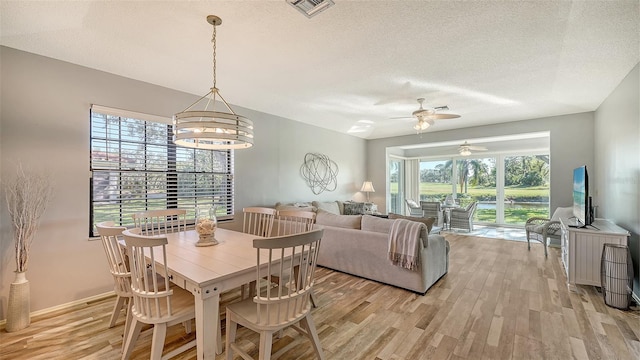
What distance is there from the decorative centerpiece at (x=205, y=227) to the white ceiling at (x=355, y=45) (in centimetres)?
165

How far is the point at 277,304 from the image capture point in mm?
1584

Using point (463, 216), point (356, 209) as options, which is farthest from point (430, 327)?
point (463, 216)

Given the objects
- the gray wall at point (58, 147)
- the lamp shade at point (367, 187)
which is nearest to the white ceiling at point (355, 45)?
the gray wall at point (58, 147)

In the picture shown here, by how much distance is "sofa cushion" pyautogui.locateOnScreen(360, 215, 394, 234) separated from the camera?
124 inches

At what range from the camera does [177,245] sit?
2229 mm

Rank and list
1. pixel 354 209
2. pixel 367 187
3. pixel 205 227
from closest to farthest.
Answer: pixel 205 227
pixel 354 209
pixel 367 187

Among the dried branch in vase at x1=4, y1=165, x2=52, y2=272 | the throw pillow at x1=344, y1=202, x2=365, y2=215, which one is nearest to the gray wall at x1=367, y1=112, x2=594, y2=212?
the throw pillow at x1=344, y1=202, x2=365, y2=215

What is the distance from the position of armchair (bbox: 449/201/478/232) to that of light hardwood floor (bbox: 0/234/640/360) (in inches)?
122

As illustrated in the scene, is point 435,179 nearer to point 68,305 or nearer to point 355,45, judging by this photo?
point 355,45

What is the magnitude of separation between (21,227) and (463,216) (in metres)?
7.53

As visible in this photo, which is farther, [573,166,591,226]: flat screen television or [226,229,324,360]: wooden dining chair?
[573,166,591,226]: flat screen television

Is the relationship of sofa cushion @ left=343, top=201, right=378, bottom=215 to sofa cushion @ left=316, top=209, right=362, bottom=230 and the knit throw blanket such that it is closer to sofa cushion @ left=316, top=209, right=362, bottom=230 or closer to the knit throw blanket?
sofa cushion @ left=316, top=209, right=362, bottom=230

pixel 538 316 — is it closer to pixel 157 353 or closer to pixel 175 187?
pixel 157 353

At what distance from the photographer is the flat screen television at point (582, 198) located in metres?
3.08
